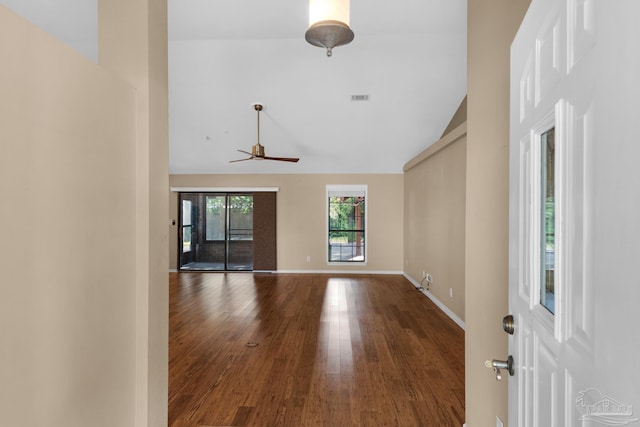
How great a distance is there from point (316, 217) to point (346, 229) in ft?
2.53

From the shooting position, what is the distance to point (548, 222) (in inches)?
33.6

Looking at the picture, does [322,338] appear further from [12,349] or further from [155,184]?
[12,349]

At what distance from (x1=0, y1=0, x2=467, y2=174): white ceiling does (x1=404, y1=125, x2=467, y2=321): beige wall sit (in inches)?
36.9

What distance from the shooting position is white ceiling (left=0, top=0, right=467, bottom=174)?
3.88m

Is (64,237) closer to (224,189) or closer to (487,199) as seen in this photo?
(487,199)

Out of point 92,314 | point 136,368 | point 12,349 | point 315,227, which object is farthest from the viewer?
point 315,227

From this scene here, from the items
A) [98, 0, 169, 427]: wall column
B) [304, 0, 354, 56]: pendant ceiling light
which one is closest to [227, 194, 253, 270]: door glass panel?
[304, 0, 354, 56]: pendant ceiling light

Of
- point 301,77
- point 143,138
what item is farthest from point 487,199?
point 301,77

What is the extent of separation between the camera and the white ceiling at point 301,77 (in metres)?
Answer: 3.88

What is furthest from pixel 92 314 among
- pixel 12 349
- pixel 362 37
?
pixel 362 37

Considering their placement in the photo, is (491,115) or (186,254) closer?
(491,115)

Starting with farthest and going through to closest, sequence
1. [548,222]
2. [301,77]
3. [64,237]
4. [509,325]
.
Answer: [301,77]
[64,237]
[509,325]
[548,222]

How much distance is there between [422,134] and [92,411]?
6.26 metres

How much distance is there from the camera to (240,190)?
26.8ft
